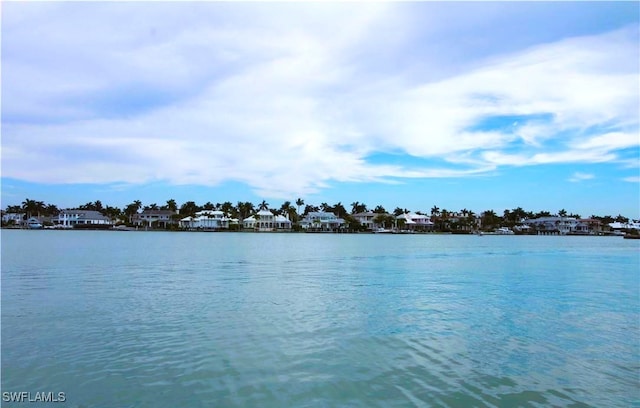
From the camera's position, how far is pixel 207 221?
165125mm

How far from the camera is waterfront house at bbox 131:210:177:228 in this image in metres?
176

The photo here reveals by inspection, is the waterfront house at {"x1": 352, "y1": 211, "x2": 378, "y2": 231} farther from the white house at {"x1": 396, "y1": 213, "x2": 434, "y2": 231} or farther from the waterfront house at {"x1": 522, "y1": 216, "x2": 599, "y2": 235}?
the waterfront house at {"x1": 522, "y1": 216, "x2": 599, "y2": 235}

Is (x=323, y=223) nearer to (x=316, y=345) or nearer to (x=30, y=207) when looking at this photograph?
(x=30, y=207)

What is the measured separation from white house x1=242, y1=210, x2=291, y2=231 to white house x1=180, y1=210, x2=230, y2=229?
8130 mm

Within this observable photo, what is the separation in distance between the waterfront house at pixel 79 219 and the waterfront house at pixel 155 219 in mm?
10838

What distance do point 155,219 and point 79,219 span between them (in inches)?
1006

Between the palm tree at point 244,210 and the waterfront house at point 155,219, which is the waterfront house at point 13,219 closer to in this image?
the waterfront house at point 155,219

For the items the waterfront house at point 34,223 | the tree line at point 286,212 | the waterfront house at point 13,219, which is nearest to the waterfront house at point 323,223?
the tree line at point 286,212

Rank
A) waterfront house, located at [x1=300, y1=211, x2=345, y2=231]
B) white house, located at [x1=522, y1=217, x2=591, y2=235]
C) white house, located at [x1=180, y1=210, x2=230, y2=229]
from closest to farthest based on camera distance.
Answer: white house, located at [x1=180, y1=210, x2=230, y2=229]
waterfront house, located at [x1=300, y1=211, x2=345, y2=231]
white house, located at [x1=522, y1=217, x2=591, y2=235]

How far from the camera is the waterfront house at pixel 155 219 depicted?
176 meters

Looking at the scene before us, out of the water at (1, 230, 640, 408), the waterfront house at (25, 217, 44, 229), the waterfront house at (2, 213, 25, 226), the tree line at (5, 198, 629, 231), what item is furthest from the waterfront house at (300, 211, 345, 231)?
the water at (1, 230, 640, 408)

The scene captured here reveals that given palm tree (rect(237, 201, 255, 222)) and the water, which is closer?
the water

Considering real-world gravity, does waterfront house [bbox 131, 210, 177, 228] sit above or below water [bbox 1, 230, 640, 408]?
above

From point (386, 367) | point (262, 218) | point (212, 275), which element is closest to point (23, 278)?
point (212, 275)
